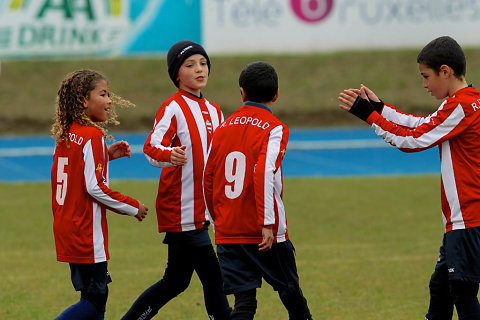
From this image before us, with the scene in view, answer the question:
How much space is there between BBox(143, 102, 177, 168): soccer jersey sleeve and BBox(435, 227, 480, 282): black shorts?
1.78 meters

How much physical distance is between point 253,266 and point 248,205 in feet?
1.23

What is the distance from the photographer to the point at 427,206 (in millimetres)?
11078

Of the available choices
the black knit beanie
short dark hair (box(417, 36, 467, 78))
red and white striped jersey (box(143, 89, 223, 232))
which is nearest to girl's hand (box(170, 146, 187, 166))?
red and white striped jersey (box(143, 89, 223, 232))

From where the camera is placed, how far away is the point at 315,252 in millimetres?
8562

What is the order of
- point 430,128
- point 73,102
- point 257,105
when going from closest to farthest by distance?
point 430,128 < point 257,105 < point 73,102

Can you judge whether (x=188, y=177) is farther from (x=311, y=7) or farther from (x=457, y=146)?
(x=311, y=7)

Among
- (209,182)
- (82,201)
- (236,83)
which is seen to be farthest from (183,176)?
(236,83)

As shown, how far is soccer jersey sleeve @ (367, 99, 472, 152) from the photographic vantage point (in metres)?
4.68

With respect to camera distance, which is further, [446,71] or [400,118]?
[400,118]

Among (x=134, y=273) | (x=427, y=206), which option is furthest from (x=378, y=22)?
(x=134, y=273)

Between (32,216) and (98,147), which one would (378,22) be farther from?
(98,147)

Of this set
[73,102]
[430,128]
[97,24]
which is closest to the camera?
[430,128]

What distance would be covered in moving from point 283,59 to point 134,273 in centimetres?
1693

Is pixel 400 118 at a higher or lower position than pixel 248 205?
higher
